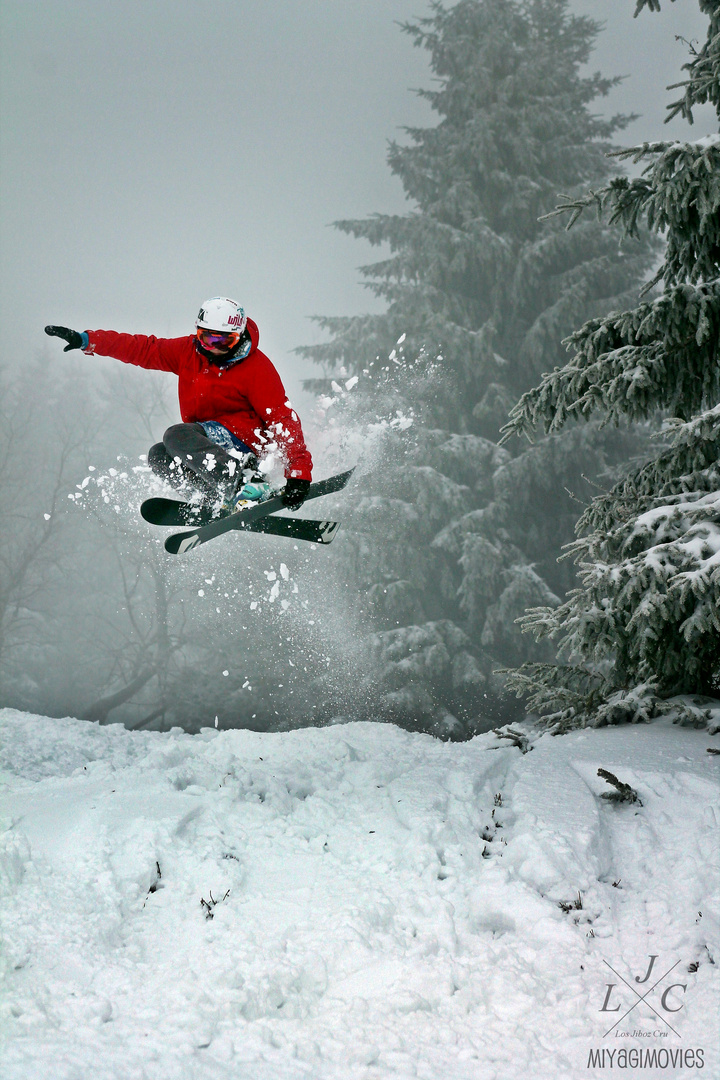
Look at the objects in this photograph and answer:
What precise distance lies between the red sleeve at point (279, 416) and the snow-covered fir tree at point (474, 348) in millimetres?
7550

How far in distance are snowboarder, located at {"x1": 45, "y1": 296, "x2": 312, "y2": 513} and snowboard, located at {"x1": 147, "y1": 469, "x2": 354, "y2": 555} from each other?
0.15 m

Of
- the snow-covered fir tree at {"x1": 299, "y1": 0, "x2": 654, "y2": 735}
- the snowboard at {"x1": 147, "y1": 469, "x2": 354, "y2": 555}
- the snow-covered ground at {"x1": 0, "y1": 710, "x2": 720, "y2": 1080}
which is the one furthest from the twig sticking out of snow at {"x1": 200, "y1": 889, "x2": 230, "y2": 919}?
the snow-covered fir tree at {"x1": 299, "y1": 0, "x2": 654, "y2": 735}

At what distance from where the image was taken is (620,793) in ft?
14.0

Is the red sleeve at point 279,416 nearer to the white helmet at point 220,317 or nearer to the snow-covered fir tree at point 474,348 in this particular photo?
the white helmet at point 220,317

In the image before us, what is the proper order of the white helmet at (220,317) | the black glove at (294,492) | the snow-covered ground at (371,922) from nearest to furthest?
the snow-covered ground at (371,922) < the white helmet at (220,317) < the black glove at (294,492)

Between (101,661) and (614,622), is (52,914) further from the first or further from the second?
(101,661)

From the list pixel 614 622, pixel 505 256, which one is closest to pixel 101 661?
pixel 505 256

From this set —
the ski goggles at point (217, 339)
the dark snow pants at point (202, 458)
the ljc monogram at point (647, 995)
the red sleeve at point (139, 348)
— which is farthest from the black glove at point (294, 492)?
the ljc monogram at point (647, 995)

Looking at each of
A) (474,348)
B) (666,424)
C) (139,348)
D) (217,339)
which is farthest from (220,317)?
(474,348)

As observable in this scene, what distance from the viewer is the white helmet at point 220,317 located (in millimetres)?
4645

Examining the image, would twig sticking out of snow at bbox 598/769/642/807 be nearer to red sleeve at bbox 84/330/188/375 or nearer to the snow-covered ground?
the snow-covered ground

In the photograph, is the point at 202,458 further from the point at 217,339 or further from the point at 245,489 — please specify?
the point at 217,339

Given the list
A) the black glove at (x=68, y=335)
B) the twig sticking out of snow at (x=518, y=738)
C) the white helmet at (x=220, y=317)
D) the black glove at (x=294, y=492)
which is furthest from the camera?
the twig sticking out of snow at (x=518, y=738)

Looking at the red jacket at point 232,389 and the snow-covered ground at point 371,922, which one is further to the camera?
the red jacket at point 232,389
